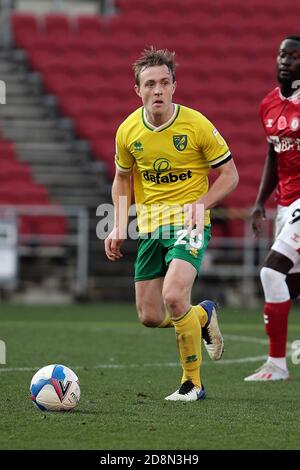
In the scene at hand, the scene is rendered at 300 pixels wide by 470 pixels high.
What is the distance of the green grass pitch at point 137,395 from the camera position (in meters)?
4.93

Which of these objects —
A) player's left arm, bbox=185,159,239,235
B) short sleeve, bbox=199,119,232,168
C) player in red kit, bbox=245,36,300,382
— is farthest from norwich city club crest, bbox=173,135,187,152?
player in red kit, bbox=245,36,300,382

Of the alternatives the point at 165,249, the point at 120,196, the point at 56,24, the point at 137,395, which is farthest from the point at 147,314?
the point at 56,24

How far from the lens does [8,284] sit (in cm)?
1636

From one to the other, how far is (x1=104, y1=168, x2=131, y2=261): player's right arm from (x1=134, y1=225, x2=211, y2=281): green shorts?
16cm

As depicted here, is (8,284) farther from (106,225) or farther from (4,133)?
(4,133)

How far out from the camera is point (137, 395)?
21.8ft

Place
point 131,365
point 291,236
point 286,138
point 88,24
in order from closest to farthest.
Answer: point 291,236 < point 286,138 < point 131,365 < point 88,24

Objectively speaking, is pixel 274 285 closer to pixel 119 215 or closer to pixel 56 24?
pixel 119 215

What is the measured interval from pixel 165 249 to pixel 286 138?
1.67m

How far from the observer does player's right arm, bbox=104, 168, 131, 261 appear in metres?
6.79

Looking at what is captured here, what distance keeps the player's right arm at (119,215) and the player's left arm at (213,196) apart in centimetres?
54

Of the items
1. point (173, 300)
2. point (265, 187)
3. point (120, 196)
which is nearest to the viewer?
point (173, 300)

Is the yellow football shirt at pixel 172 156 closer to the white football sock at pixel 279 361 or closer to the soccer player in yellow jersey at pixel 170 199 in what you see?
the soccer player in yellow jersey at pixel 170 199

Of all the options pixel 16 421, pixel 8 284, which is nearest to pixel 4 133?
pixel 8 284
